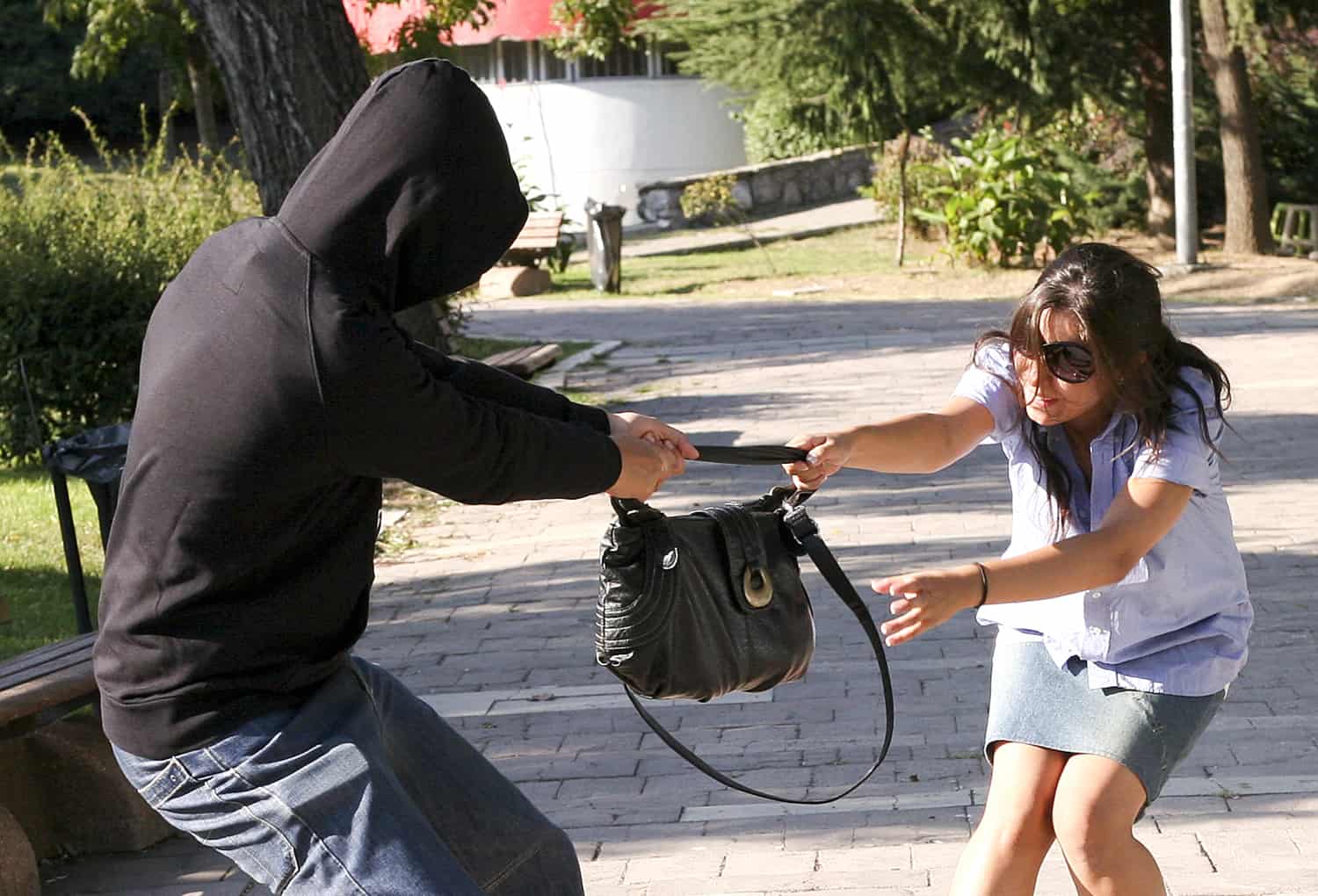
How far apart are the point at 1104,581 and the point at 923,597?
1.27ft

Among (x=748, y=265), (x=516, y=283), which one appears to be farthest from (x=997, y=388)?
(x=748, y=265)

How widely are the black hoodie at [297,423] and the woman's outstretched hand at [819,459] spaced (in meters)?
0.76

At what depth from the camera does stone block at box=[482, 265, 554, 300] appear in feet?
69.7

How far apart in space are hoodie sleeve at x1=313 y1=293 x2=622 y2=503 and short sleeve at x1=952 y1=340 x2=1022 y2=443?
99cm

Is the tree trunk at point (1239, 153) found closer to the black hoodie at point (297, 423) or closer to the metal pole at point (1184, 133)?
the metal pole at point (1184, 133)

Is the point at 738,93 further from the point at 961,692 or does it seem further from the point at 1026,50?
the point at 961,692

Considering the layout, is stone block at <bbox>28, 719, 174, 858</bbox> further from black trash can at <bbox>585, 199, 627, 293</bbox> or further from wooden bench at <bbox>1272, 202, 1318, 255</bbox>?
wooden bench at <bbox>1272, 202, 1318, 255</bbox>

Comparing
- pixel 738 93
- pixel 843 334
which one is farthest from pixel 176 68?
pixel 843 334

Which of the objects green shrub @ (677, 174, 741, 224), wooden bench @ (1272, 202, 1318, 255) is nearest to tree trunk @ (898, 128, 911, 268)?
green shrub @ (677, 174, 741, 224)

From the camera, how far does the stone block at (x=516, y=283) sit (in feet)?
69.7

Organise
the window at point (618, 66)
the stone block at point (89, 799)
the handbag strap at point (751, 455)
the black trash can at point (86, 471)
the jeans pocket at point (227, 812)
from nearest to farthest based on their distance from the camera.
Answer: the jeans pocket at point (227, 812) < the handbag strap at point (751, 455) < the stone block at point (89, 799) < the black trash can at point (86, 471) < the window at point (618, 66)

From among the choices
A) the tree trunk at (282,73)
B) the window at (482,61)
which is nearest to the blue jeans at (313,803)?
the tree trunk at (282,73)

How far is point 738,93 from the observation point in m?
27.2

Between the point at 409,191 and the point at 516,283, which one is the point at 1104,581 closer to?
the point at 409,191
